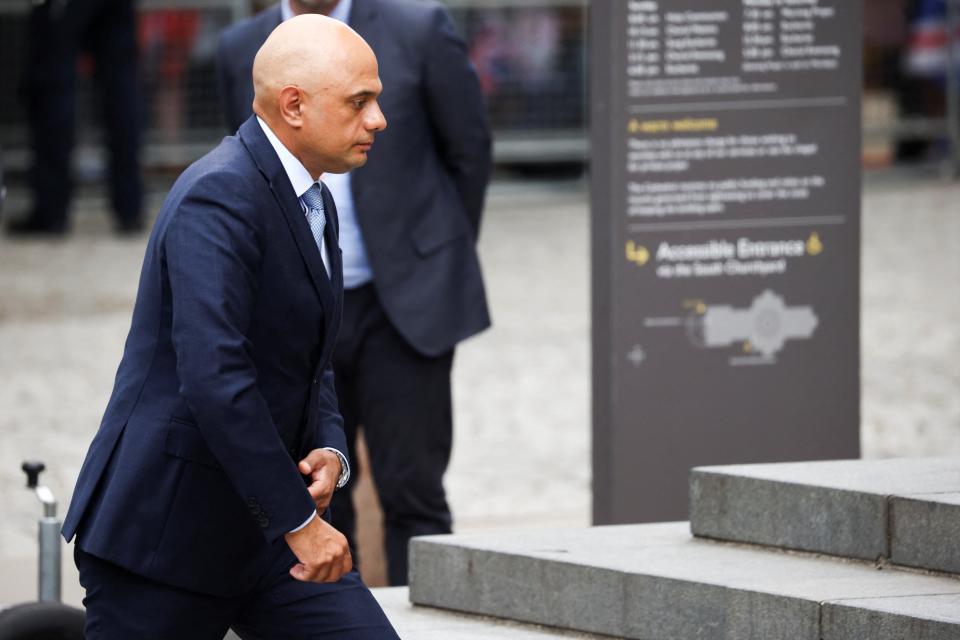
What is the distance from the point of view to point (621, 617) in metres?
4.86

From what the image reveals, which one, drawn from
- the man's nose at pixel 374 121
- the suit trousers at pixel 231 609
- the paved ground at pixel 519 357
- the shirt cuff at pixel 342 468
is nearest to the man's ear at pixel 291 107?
the man's nose at pixel 374 121

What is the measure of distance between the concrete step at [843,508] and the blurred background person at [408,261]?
83 cm

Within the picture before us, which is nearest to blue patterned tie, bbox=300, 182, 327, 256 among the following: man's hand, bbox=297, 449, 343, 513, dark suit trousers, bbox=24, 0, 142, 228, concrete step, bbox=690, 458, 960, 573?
man's hand, bbox=297, 449, 343, 513

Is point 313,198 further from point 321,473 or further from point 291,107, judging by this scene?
point 321,473

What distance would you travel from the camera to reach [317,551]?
331 centimetres

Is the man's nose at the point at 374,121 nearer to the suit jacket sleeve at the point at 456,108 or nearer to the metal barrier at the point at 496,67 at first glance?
the suit jacket sleeve at the point at 456,108

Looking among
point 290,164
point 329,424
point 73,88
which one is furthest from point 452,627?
point 73,88

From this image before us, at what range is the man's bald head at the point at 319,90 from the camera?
3383mm

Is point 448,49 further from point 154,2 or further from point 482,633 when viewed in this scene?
point 154,2

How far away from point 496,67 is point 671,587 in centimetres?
1292

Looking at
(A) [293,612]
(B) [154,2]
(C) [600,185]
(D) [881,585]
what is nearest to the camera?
(A) [293,612]

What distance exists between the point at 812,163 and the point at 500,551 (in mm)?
1914

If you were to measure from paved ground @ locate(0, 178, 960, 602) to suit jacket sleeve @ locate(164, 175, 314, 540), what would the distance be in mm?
3127

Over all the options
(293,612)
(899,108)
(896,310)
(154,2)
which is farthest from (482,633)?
(899,108)
